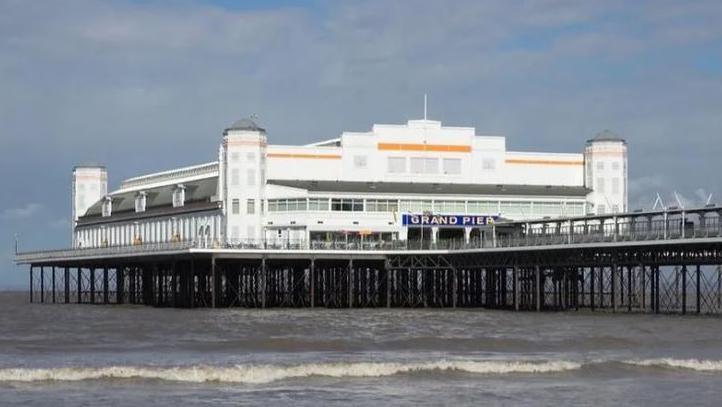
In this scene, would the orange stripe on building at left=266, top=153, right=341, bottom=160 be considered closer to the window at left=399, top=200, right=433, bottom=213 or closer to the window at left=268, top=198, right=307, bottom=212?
the window at left=268, top=198, right=307, bottom=212

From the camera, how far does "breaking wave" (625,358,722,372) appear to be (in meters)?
38.9

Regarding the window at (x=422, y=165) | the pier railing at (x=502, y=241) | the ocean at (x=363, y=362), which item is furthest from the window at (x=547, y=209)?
the ocean at (x=363, y=362)

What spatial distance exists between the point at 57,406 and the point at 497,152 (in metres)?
70.1

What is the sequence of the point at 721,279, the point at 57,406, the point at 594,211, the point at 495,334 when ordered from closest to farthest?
the point at 57,406 → the point at 495,334 → the point at 721,279 → the point at 594,211

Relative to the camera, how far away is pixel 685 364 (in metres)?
39.5

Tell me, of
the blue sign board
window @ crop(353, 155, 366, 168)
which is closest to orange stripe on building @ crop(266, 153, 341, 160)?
window @ crop(353, 155, 366, 168)

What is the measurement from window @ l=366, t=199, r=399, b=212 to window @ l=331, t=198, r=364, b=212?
53 cm

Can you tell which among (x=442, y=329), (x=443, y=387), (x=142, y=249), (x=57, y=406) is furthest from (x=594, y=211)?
(x=57, y=406)

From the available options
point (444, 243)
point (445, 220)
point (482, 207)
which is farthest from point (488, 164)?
point (444, 243)

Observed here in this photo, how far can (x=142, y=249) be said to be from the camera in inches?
3580

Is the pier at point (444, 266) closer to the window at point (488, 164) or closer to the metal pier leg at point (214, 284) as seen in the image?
the metal pier leg at point (214, 284)

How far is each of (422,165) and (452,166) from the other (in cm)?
215

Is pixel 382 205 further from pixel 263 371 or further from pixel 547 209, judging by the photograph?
pixel 263 371

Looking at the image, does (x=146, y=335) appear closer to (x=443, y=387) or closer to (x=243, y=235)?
(x=443, y=387)
